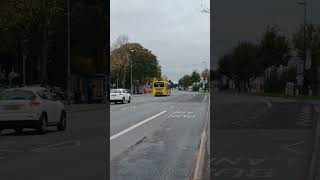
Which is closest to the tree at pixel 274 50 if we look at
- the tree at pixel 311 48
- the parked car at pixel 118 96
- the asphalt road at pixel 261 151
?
the tree at pixel 311 48

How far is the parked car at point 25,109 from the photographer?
65.0 ft

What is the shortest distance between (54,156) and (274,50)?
75.5 meters

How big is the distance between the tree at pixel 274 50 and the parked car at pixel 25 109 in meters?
68.6

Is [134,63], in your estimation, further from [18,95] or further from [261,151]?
[261,151]

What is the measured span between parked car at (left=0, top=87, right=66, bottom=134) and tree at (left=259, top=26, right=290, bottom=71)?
6858 cm

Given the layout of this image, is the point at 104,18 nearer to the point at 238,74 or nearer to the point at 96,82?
the point at 96,82

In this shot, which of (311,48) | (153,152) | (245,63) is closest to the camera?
(153,152)

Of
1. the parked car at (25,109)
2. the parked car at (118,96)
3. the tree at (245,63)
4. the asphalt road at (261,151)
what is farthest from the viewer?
the tree at (245,63)

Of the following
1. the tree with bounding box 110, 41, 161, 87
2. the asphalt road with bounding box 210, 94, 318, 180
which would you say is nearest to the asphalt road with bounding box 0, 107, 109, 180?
the asphalt road with bounding box 210, 94, 318, 180

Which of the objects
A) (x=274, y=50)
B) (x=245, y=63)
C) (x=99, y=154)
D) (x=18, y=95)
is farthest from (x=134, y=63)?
(x=99, y=154)

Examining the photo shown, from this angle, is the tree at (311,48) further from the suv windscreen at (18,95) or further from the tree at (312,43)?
the suv windscreen at (18,95)

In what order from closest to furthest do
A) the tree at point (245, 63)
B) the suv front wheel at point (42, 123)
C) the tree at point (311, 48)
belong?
the suv front wheel at point (42, 123) < the tree at point (311, 48) < the tree at point (245, 63)

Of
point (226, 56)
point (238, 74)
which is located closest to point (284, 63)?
point (238, 74)

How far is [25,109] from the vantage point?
19.8 metres
